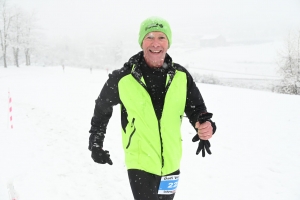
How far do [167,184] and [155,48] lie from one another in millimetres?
1287

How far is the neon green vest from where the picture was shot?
2.11m

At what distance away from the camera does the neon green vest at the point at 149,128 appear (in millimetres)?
2105

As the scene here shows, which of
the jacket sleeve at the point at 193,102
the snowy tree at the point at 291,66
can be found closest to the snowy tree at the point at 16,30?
the snowy tree at the point at 291,66

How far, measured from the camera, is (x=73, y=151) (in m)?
6.35

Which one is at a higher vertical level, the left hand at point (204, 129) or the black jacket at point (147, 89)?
the black jacket at point (147, 89)

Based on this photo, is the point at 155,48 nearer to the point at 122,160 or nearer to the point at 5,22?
the point at 122,160

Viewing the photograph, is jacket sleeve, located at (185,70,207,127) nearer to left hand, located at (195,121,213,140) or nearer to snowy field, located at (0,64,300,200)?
left hand, located at (195,121,213,140)

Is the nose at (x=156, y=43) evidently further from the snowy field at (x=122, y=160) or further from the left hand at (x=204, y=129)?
the snowy field at (x=122, y=160)

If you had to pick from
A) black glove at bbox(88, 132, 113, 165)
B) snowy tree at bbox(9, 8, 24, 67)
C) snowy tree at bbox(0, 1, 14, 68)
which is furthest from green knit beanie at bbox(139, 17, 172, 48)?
snowy tree at bbox(9, 8, 24, 67)

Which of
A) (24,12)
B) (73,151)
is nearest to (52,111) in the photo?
(73,151)

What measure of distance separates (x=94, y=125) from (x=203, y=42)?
112877mm

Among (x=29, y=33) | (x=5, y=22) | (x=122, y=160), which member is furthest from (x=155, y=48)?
(x=29, y=33)

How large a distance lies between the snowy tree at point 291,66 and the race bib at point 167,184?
31.4 meters

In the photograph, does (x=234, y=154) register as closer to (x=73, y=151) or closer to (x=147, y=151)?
(x=73, y=151)
